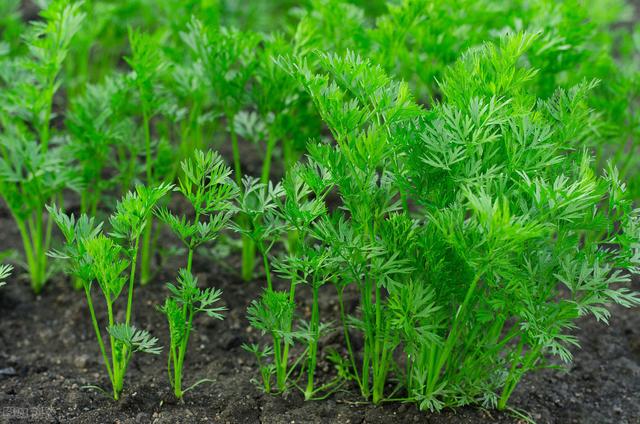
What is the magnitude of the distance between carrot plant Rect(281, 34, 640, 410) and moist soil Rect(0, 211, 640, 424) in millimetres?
345

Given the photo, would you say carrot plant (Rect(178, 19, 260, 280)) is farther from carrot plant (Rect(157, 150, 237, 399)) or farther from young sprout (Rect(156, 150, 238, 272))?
young sprout (Rect(156, 150, 238, 272))

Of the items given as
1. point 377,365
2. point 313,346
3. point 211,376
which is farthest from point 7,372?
point 377,365

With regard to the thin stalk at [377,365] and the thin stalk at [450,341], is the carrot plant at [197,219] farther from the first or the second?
the thin stalk at [450,341]

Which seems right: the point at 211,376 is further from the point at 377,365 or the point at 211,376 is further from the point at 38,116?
the point at 38,116

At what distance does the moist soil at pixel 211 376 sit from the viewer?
2.40 metres

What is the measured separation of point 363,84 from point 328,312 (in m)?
1.13

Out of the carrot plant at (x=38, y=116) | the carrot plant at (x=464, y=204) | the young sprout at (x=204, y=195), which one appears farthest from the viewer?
the carrot plant at (x=38, y=116)

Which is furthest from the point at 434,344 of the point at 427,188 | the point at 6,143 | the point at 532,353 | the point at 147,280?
the point at 6,143

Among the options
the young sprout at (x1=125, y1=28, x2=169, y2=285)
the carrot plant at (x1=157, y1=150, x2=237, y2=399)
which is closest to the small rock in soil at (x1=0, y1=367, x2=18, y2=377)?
the young sprout at (x1=125, y1=28, x2=169, y2=285)

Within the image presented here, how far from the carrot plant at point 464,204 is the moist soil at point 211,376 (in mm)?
345

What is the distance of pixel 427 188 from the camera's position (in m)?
2.12

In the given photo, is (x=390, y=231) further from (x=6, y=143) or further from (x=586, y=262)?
(x=6, y=143)

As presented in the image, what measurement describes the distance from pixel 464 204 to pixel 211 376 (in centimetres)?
105

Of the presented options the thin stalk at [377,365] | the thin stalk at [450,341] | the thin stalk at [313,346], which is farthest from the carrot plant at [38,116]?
the thin stalk at [450,341]
